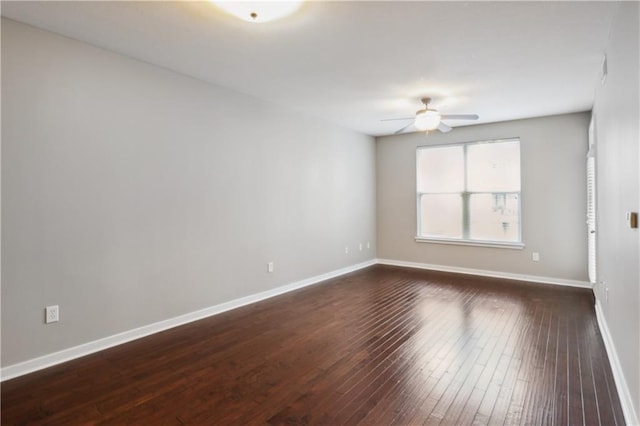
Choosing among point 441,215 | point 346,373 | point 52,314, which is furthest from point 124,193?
point 441,215

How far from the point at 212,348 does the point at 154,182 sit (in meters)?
1.67

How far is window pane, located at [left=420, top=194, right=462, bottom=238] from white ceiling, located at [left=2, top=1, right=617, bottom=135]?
2.28 metres

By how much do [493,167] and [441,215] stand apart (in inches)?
47.7

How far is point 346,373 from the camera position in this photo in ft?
8.21

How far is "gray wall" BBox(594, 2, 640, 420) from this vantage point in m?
1.79

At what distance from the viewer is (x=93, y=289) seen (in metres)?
2.89

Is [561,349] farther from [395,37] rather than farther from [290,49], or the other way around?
[290,49]

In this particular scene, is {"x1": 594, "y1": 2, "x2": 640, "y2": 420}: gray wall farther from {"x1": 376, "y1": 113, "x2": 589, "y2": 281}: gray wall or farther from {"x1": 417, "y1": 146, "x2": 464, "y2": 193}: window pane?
{"x1": 417, "y1": 146, "x2": 464, "y2": 193}: window pane

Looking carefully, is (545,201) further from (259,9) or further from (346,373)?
(259,9)

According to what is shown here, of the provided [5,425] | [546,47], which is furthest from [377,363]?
[546,47]

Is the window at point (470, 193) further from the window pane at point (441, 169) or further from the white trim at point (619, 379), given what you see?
the white trim at point (619, 379)

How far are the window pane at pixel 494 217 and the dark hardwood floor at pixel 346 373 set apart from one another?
1.83m

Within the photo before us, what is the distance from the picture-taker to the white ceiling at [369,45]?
238 centimetres

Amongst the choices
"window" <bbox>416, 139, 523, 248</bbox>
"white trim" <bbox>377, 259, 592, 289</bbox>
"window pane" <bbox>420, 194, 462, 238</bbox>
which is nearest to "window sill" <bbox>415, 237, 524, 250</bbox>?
"window" <bbox>416, 139, 523, 248</bbox>
